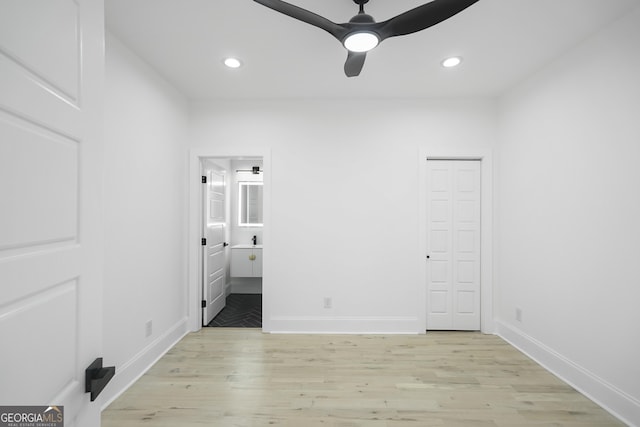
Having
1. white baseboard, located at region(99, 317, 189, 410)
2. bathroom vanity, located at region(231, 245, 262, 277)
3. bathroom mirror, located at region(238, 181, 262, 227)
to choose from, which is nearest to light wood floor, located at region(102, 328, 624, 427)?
white baseboard, located at region(99, 317, 189, 410)

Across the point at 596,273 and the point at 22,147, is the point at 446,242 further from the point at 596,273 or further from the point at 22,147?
the point at 22,147

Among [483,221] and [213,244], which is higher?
[483,221]

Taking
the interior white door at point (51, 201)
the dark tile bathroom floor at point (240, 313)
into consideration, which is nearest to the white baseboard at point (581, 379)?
the dark tile bathroom floor at point (240, 313)

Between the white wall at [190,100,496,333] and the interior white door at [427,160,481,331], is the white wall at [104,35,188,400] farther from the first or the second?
the interior white door at [427,160,481,331]

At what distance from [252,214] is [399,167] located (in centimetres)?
285

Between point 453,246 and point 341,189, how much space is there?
149cm

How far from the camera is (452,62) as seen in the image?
2.51m

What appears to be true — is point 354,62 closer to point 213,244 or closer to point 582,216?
point 582,216

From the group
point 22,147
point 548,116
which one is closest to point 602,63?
point 548,116

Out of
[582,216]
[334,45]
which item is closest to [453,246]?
[582,216]

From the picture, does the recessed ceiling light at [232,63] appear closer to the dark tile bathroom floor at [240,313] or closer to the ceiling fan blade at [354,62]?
the ceiling fan blade at [354,62]

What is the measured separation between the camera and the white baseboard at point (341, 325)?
3.22 metres

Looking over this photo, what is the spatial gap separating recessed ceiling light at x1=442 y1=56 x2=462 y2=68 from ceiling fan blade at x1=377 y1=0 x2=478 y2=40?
1070mm

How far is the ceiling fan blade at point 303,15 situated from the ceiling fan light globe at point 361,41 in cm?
6
